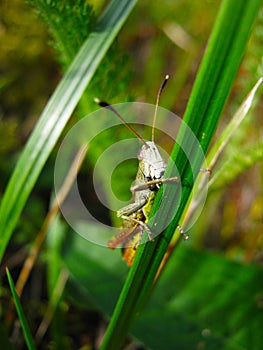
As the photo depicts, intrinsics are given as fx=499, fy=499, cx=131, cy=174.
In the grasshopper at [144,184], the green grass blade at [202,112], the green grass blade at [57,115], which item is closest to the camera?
the green grass blade at [202,112]

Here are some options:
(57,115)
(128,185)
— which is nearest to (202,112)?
(57,115)

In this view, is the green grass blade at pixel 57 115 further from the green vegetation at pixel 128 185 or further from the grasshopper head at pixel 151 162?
the grasshopper head at pixel 151 162

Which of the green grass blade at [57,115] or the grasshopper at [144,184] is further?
the green grass blade at [57,115]

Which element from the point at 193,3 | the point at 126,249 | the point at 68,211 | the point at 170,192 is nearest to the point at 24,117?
the point at 68,211

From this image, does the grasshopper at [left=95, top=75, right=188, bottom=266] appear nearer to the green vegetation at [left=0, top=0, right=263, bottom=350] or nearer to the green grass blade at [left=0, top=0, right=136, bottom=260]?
the green vegetation at [left=0, top=0, right=263, bottom=350]

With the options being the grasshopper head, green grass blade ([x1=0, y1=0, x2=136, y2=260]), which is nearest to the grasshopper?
the grasshopper head

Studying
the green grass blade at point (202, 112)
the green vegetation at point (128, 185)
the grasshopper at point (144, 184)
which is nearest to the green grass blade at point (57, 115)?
the green vegetation at point (128, 185)

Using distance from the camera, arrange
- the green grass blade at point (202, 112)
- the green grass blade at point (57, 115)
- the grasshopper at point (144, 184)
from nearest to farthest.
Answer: the green grass blade at point (202, 112)
the grasshopper at point (144, 184)
the green grass blade at point (57, 115)
